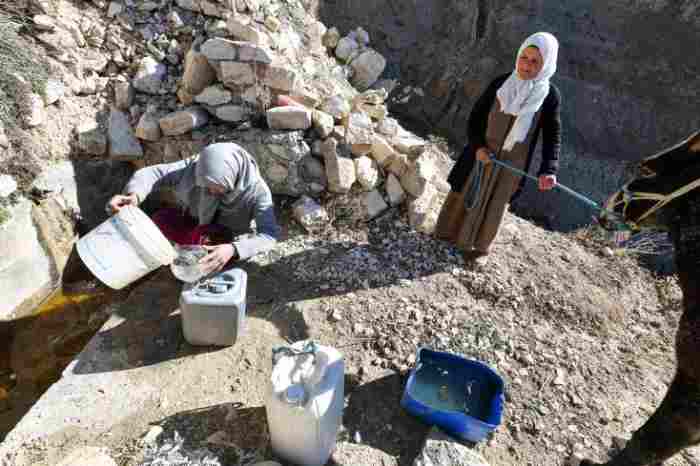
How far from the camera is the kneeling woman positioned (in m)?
2.70

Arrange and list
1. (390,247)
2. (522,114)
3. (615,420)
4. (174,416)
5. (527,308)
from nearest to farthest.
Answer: (174,416) < (615,420) < (522,114) < (527,308) < (390,247)

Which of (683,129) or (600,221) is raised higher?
(683,129)

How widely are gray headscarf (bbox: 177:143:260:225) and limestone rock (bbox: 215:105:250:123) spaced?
3.13 ft

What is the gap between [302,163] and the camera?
3.77 metres

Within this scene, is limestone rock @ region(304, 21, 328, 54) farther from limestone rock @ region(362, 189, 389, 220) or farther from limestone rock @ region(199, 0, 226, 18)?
limestone rock @ region(362, 189, 389, 220)

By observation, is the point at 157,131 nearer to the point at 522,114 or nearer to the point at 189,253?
the point at 189,253

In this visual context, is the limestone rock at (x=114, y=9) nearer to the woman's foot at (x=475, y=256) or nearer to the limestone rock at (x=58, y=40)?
the limestone rock at (x=58, y=40)

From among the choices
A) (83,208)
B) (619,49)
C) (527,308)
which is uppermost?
(619,49)

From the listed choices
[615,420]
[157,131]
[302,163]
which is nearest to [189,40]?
[157,131]

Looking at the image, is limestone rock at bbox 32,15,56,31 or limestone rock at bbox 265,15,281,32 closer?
limestone rock at bbox 32,15,56,31

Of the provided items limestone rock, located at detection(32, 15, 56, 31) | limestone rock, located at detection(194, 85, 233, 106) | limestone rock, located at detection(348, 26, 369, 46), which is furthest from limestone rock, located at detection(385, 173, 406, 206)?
limestone rock, located at detection(32, 15, 56, 31)

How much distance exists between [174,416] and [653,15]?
7.70 meters

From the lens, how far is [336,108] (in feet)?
12.9

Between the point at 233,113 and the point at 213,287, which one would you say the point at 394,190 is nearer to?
the point at 233,113
